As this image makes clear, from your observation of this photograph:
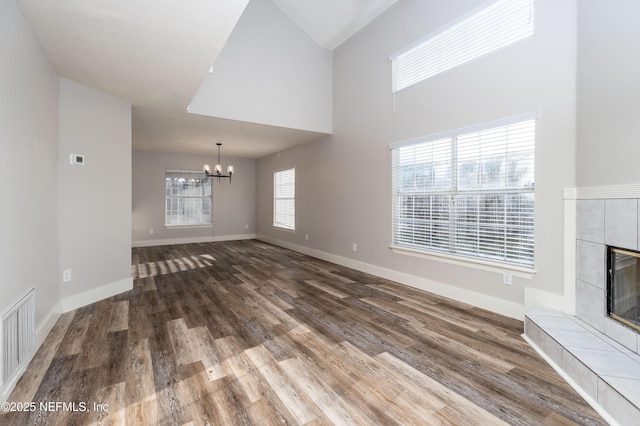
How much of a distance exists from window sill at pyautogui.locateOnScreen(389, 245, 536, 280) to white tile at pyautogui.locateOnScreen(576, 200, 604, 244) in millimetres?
550

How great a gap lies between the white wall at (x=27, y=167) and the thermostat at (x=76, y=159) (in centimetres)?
20

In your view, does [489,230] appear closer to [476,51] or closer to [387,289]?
[387,289]

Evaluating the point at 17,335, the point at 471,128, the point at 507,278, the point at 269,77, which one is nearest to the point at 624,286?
the point at 507,278

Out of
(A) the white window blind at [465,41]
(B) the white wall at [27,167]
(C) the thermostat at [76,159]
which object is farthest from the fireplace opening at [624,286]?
(C) the thermostat at [76,159]

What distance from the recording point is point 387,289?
3900mm

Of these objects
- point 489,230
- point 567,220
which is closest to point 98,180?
point 489,230

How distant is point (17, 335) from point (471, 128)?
14.1ft

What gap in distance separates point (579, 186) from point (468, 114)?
1314 millimetres

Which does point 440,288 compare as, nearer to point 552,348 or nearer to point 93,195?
point 552,348

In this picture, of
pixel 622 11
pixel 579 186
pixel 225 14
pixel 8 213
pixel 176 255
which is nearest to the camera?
pixel 8 213

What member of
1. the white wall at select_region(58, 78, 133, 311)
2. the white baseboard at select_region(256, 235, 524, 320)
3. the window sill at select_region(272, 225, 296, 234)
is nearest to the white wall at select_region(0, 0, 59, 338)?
the white wall at select_region(58, 78, 133, 311)

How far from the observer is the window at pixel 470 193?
2920mm

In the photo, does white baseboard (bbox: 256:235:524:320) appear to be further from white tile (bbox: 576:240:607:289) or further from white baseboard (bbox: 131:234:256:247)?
white baseboard (bbox: 131:234:256:247)

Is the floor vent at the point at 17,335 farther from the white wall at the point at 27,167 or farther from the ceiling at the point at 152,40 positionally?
the ceiling at the point at 152,40
